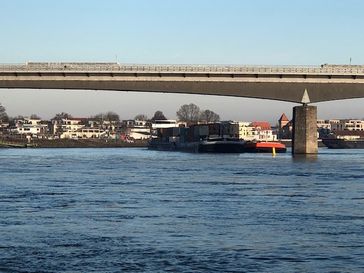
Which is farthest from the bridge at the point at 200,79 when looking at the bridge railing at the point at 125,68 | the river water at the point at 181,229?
the river water at the point at 181,229

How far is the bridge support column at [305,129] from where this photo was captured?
108 meters

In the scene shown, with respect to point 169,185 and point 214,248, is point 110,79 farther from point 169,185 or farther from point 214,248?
point 214,248

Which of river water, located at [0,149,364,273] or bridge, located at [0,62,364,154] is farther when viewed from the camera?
bridge, located at [0,62,364,154]

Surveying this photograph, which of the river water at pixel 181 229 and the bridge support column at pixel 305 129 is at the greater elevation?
the bridge support column at pixel 305 129

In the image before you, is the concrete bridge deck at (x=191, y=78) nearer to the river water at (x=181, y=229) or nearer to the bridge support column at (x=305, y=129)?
the bridge support column at (x=305, y=129)

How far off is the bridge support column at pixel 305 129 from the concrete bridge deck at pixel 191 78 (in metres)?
3.39

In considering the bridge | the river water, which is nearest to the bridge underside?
the bridge

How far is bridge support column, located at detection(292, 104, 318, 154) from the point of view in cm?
10788

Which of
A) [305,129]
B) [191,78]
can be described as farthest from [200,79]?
[305,129]

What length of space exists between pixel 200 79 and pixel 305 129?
15.7m

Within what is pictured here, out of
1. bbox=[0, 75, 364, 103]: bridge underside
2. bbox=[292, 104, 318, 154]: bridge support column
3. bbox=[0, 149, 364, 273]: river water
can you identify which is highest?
bbox=[0, 75, 364, 103]: bridge underside

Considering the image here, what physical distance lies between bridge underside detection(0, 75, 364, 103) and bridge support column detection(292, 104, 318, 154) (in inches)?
142

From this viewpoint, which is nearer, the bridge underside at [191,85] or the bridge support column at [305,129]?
the bridge underside at [191,85]

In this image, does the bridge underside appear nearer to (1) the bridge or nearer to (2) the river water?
(1) the bridge
